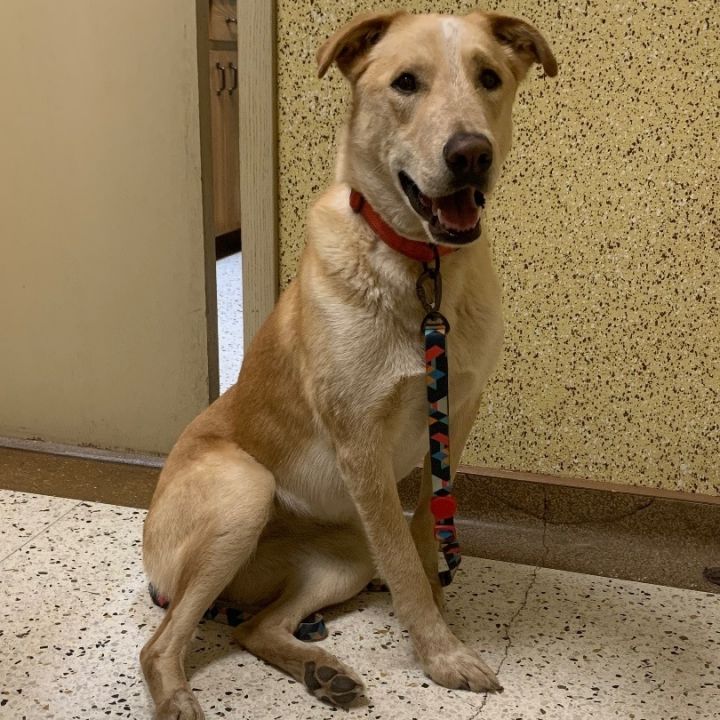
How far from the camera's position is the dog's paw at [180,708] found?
1584 mm

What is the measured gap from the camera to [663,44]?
202 centimetres

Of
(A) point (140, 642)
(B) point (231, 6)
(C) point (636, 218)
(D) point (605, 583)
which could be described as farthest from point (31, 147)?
(B) point (231, 6)

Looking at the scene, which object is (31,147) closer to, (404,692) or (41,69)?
(41,69)

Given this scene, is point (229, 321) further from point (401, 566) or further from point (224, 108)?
point (401, 566)

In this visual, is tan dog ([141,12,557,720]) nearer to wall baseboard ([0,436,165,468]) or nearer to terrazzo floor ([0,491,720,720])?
terrazzo floor ([0,491,720,720])

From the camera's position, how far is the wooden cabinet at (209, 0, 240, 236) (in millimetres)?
4742

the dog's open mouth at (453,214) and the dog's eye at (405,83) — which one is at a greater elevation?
the dog's eye at (405,83)

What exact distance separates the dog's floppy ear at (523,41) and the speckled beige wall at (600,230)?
40 cm

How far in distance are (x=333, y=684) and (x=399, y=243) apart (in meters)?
0.81

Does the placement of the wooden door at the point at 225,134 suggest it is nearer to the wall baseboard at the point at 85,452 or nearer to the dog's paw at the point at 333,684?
the wall baseboard at the point at 85,452

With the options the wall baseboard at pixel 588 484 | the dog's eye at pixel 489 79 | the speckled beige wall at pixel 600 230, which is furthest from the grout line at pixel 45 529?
the dog's eye at pixel 489 79

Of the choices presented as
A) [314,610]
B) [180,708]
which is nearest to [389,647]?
[314,610]

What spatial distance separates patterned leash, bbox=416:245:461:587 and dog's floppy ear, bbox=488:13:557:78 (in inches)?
16.0

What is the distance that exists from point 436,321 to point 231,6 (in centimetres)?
364
